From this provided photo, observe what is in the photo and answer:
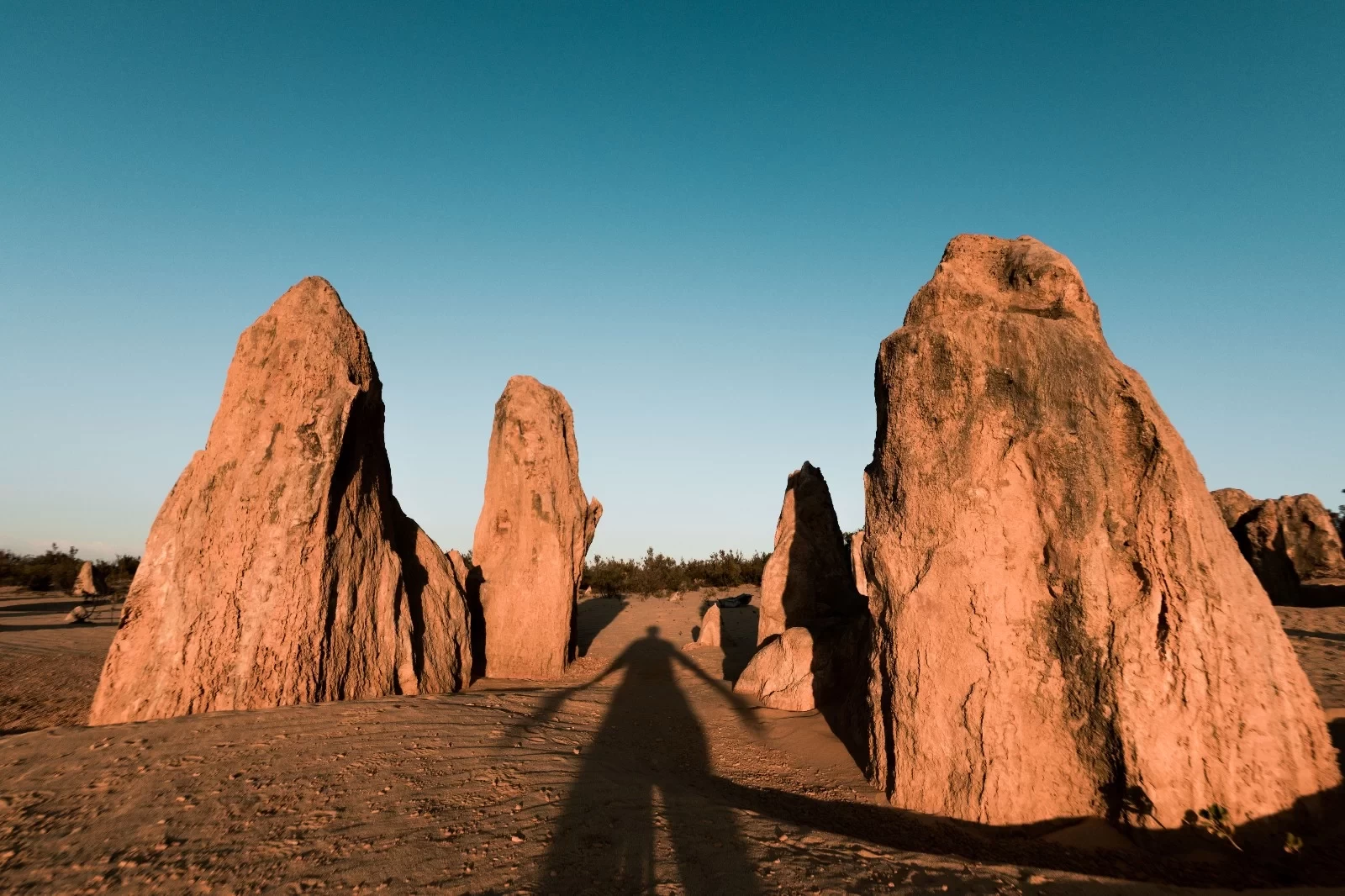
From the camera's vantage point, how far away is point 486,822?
14.3 feet

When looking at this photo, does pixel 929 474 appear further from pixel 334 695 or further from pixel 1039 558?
pixel 334 695

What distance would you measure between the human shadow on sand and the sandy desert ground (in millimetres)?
21

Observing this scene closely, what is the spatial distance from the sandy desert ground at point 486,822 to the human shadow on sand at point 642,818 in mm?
21

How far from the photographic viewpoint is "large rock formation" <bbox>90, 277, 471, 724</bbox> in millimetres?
6488

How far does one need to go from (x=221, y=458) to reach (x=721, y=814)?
6.57 meters

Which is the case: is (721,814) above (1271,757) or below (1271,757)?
below

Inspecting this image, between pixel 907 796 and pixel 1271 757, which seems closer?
pixel 1271 757

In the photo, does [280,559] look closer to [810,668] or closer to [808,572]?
[810,668]

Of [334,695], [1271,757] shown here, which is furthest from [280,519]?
[1271,757]

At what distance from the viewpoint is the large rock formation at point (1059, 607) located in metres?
4.62

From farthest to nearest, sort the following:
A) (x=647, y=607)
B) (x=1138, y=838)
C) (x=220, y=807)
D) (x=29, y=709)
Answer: (x=647, y=607), (x=29, y=709), (x=1138, y=838), (x=220, y=807)

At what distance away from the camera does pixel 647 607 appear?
945 inches

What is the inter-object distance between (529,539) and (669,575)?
24044mm

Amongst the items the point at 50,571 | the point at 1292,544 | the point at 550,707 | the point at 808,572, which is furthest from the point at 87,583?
the point at 1292,544
